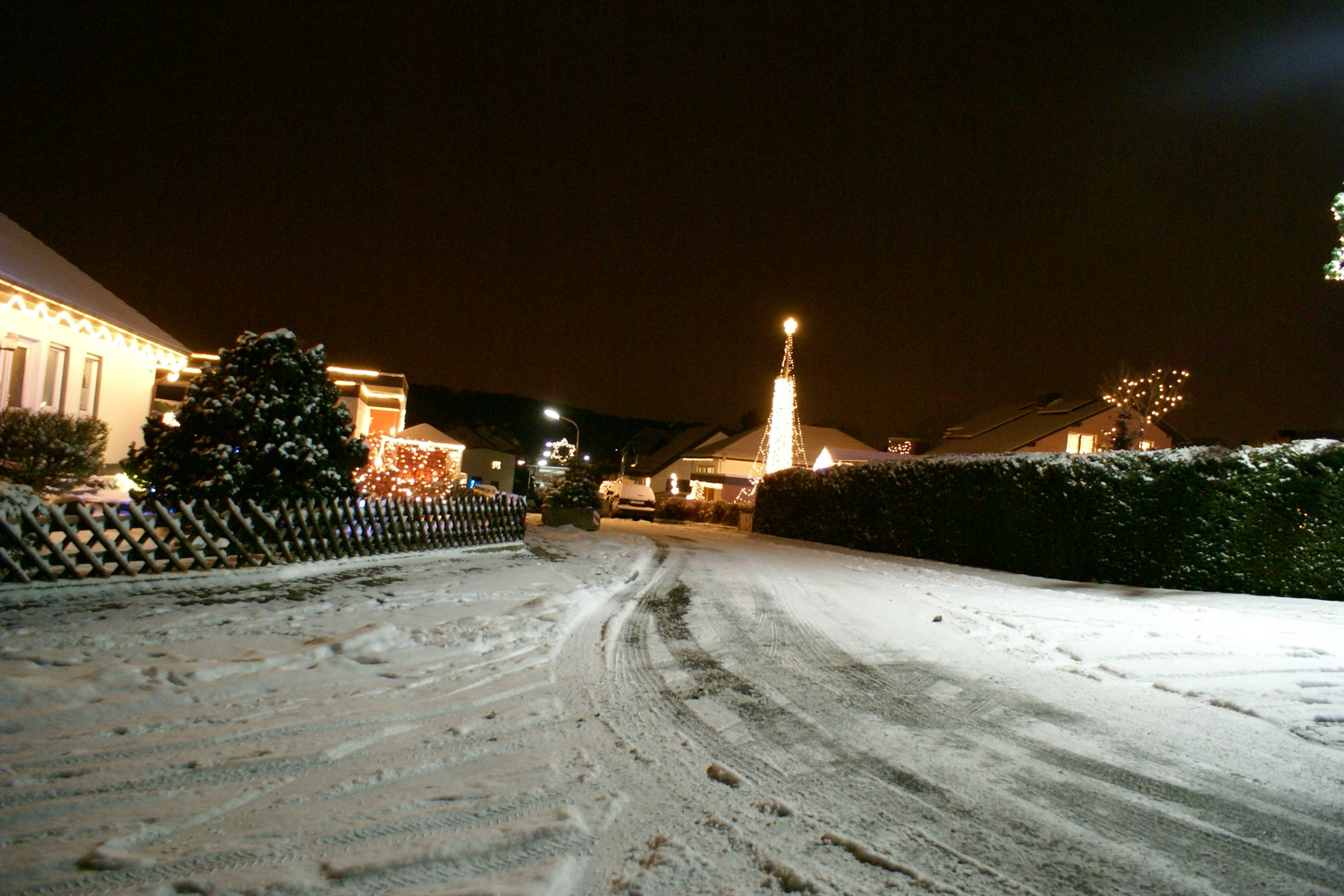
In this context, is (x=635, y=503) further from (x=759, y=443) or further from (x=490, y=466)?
(x=490, y=466)

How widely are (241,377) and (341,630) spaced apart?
626 cm

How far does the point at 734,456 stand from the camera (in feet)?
190

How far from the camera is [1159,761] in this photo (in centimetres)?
425

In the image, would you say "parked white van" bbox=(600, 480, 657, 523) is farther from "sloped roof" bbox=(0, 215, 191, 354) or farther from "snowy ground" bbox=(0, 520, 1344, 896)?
"snowy ground" bbox=(0, 520, 1344, 896)

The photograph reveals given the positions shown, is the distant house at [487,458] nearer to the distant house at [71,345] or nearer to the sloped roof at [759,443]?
the sloped roof at [759,443]

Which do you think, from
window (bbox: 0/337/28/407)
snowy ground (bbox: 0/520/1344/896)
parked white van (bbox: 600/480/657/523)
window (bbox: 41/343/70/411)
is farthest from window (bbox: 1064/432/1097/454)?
window (bbox: 0/337/28/407)

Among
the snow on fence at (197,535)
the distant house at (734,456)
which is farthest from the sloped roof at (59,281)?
the distant house at (734,456)

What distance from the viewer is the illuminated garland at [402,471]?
18891 mm

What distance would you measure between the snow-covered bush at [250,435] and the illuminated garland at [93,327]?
12.1 ft

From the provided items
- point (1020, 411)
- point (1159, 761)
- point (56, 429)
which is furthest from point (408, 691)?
point (1020, 411)

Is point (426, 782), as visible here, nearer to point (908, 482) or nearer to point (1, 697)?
point (1, 697)

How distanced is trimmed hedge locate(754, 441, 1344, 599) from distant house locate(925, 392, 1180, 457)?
1479 cm

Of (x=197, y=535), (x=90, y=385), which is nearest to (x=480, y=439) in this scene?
→ (x=90, y=385)

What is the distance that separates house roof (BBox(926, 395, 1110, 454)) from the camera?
36531mm
